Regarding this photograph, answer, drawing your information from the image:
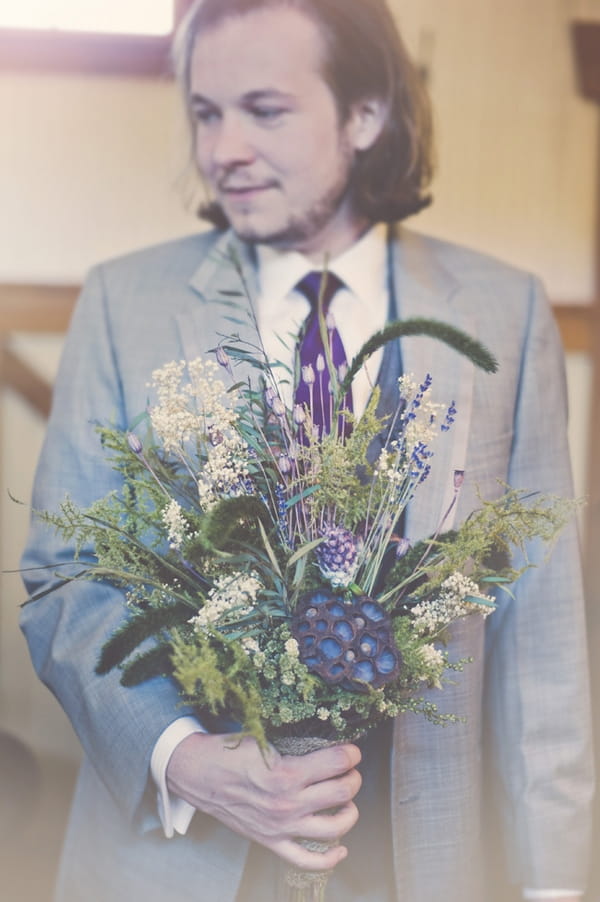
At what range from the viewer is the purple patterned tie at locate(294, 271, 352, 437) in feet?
4.72

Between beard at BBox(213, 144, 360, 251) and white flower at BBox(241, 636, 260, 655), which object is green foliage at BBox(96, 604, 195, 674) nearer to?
white flower at BBox(241, 636, 260, 655)

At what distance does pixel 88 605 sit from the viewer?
1.58 metres

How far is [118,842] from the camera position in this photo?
1.63 m

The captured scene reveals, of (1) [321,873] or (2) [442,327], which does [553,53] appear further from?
(1) [321,873]

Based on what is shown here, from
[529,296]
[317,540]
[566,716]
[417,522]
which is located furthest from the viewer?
[529,296]

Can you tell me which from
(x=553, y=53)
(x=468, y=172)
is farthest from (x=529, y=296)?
(x=553, y=53)

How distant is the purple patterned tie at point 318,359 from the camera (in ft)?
4.72

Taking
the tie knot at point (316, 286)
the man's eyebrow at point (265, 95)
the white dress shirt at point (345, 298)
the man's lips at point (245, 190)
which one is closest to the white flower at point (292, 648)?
the white dress shirt at point (345, 298)

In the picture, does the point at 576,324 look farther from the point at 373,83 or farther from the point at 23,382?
the point at 23,382

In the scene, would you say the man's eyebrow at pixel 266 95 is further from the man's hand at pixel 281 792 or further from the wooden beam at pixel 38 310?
the man's hand at pixel 281 792

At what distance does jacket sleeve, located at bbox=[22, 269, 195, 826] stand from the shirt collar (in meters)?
0.28

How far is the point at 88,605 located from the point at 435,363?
0.66 m

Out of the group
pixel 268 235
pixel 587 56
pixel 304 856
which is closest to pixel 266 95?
pixel 268 235

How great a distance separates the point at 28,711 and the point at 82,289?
75 centimetres
